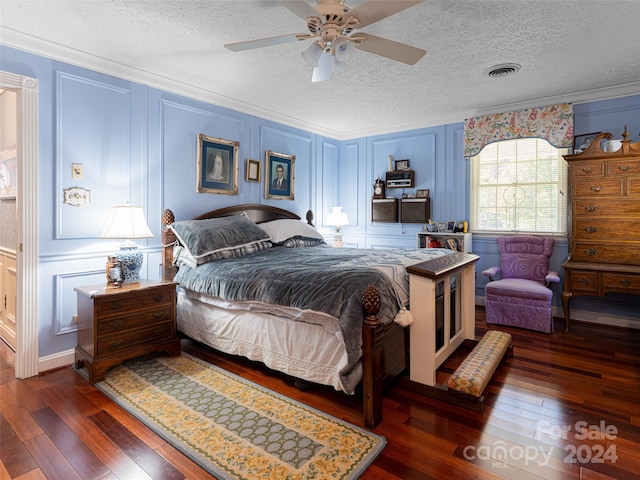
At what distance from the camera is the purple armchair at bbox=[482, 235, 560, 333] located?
367 centimetres

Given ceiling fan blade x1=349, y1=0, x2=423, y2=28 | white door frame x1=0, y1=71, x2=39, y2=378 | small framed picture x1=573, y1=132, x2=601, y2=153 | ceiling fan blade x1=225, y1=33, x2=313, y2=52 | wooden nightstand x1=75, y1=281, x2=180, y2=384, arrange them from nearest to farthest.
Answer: ceiling fan blade x1=349, y1=0, x2=423, y2=28, ceiling fan blade x1=225, y1=33, x2=313, y2=52, wooden nightstand x1=75, y1=281, x2=180, y2=384, white door frame x1=0, y1=71, x2=39, y2=378, small framed picture x1=573, y1=132, x2=601, y2=153

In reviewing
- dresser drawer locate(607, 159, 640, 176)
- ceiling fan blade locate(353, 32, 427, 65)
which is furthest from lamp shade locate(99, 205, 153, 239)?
dresser drawer locate(607, 159, 640, 176)

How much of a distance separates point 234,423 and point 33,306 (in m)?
1.89

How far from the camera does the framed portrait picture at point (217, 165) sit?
12.8 feet

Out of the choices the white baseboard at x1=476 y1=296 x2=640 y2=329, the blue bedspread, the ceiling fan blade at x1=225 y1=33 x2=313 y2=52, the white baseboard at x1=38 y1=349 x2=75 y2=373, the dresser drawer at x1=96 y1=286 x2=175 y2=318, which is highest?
the ceiling fan blade at x1=225 y1=33 x2=313 y2=52

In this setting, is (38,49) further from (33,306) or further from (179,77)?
(33,306)

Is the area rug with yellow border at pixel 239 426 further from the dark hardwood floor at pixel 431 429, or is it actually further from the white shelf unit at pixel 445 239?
the white shelf unit at pixel 445 239

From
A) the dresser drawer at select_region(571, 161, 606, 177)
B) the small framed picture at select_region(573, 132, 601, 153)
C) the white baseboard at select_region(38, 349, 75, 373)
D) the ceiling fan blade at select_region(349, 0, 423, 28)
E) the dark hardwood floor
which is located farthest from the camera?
the small framed picture at select_region(573, 132, 601, 153)

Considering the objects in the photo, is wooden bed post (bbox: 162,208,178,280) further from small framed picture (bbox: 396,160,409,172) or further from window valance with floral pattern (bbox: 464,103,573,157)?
window valance with floral pattern (bbox: 464,103,573,157)

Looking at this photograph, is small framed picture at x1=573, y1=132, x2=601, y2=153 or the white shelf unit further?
the white shelf unit

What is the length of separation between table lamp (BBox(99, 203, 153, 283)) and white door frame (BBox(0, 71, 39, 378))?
49 cm

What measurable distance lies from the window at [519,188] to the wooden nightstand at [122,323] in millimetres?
3878

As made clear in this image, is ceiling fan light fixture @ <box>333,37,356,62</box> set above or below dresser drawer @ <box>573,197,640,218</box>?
above

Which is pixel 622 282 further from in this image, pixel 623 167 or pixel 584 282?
pixel 623 167
